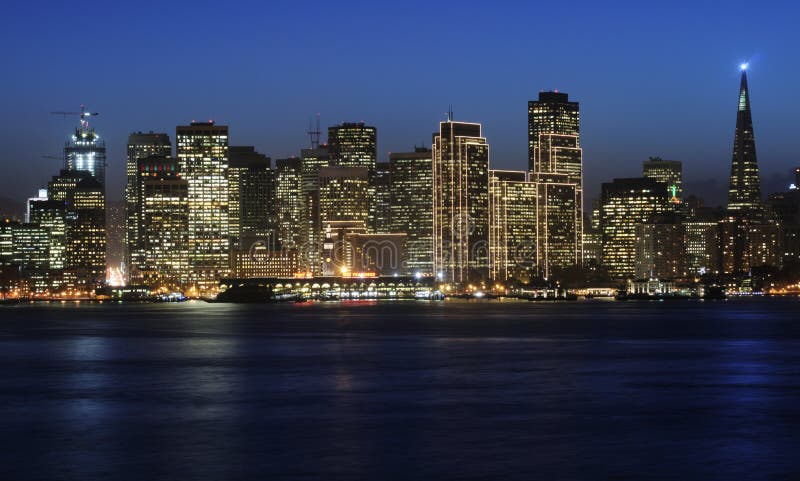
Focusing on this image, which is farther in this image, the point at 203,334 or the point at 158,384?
the point at 203,334

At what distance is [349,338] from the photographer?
4220 inches

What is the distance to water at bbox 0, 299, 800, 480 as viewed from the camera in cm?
3491

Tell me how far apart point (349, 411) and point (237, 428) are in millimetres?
6478

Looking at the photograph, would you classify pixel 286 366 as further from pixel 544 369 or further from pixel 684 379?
pixel 684 379

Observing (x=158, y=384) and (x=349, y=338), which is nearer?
(x=158, y=384)

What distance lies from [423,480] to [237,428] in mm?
12436

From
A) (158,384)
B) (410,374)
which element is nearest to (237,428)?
(158,384)

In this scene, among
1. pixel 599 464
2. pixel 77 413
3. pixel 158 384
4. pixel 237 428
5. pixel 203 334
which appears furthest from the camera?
pixel 203 334

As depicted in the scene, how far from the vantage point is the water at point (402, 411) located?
1374 inches

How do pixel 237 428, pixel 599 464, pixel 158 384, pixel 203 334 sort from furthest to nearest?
1. pixel 203 334
2. pixel 158 384
3. pixel 237 428
4. pixel 599 464

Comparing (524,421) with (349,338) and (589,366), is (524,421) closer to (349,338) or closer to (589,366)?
(589,366)

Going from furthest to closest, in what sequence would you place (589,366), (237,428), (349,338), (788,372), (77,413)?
1. (349,338)
2. (589,366)
3. (788,372)
4. (77,413)
5. (237,428)

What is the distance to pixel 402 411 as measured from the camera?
48031 mm

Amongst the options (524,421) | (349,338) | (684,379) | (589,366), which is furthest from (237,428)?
(349,338)
